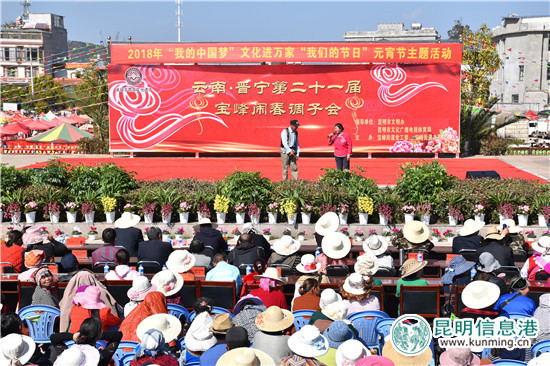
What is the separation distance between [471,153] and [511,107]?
31.7 m

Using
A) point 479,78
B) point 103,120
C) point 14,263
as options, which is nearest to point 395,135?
point 479,78

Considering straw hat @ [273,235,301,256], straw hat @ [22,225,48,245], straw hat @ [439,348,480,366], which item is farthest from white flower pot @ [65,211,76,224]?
straw hat @ [439,348,480,366]

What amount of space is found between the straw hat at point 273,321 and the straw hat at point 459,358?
145 centimetres

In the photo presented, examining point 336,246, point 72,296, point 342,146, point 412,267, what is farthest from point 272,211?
point 72,296

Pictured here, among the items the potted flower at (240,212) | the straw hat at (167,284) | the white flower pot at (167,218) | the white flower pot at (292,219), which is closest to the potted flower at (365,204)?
the white flower pot at (292,219)

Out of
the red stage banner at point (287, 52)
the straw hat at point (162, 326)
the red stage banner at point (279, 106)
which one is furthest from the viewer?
the red stage banner at point (279, 106)

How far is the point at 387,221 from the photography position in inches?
549

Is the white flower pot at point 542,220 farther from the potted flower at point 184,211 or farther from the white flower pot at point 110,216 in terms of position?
the white flower pot at point 110,216

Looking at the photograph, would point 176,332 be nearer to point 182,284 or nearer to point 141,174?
point 182,284

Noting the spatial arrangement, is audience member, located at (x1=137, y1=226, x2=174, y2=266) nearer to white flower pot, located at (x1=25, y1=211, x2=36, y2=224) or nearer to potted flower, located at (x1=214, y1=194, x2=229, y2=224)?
potted flower, located at (x1=214, y1=194, x2=229, y2=224)

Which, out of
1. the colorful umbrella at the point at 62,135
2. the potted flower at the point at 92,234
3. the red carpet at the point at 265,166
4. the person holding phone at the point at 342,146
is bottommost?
the potted flower at the point at 92,234

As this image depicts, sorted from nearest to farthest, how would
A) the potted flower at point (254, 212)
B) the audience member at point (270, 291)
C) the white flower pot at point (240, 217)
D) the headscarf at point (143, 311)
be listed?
the headscarf at point (143, 311) → the audience member at point (270, 291) → the potted flower at point (254, 212) → the white flower pot at point (240, 217)

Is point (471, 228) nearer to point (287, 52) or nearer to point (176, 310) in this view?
point (176, 310)

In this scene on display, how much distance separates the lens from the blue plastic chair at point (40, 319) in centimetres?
715
